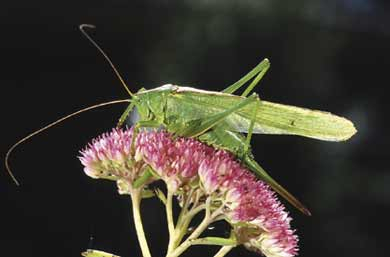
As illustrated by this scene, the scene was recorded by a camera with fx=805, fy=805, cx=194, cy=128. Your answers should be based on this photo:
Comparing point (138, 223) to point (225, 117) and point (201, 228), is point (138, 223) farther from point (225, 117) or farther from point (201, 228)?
point (225, 117)

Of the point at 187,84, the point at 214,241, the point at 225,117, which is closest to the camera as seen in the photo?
the point at 214,241

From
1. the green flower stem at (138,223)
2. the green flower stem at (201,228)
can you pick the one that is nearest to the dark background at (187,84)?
the green flower stem at (138,223)

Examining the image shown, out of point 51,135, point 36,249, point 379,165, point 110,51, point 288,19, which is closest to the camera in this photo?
point 36,249

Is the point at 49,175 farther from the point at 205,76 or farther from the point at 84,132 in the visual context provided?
the point at 205,76

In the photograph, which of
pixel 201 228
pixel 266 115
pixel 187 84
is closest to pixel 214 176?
pixel 201 228

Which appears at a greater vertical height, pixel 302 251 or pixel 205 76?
pixel 205 76

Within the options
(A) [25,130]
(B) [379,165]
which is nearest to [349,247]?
(B) [379,165]

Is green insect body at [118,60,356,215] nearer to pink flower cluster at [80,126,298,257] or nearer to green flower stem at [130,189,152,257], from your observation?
pink flower cluster at [80,126,298,257]
